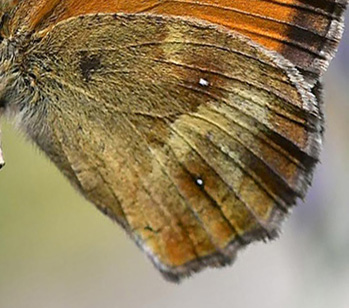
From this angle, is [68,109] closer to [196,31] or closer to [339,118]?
[196,31]

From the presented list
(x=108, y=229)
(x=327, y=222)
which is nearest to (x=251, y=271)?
(x=108, y=229)

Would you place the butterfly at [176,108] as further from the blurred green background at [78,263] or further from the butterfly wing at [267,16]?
the blurred green background at [78,263]

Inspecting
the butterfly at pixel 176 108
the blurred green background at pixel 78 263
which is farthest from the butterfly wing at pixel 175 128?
the blurred green background at pixel 78 263

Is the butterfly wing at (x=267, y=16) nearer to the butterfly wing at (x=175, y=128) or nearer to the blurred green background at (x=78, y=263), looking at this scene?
the butterfly wing at (x=175, y=128)

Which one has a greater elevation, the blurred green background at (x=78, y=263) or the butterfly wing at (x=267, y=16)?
the butterfly wing at (x=267, y=16)

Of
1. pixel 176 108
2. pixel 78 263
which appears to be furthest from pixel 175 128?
pixel 78 263

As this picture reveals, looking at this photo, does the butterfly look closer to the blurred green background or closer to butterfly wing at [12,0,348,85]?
butterfly wing at [12,0,348,85]

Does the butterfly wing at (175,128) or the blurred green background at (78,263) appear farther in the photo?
the blurred green background at (78,263)

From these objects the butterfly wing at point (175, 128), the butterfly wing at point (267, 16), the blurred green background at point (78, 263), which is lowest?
the blurred green background at point (78, 263)
